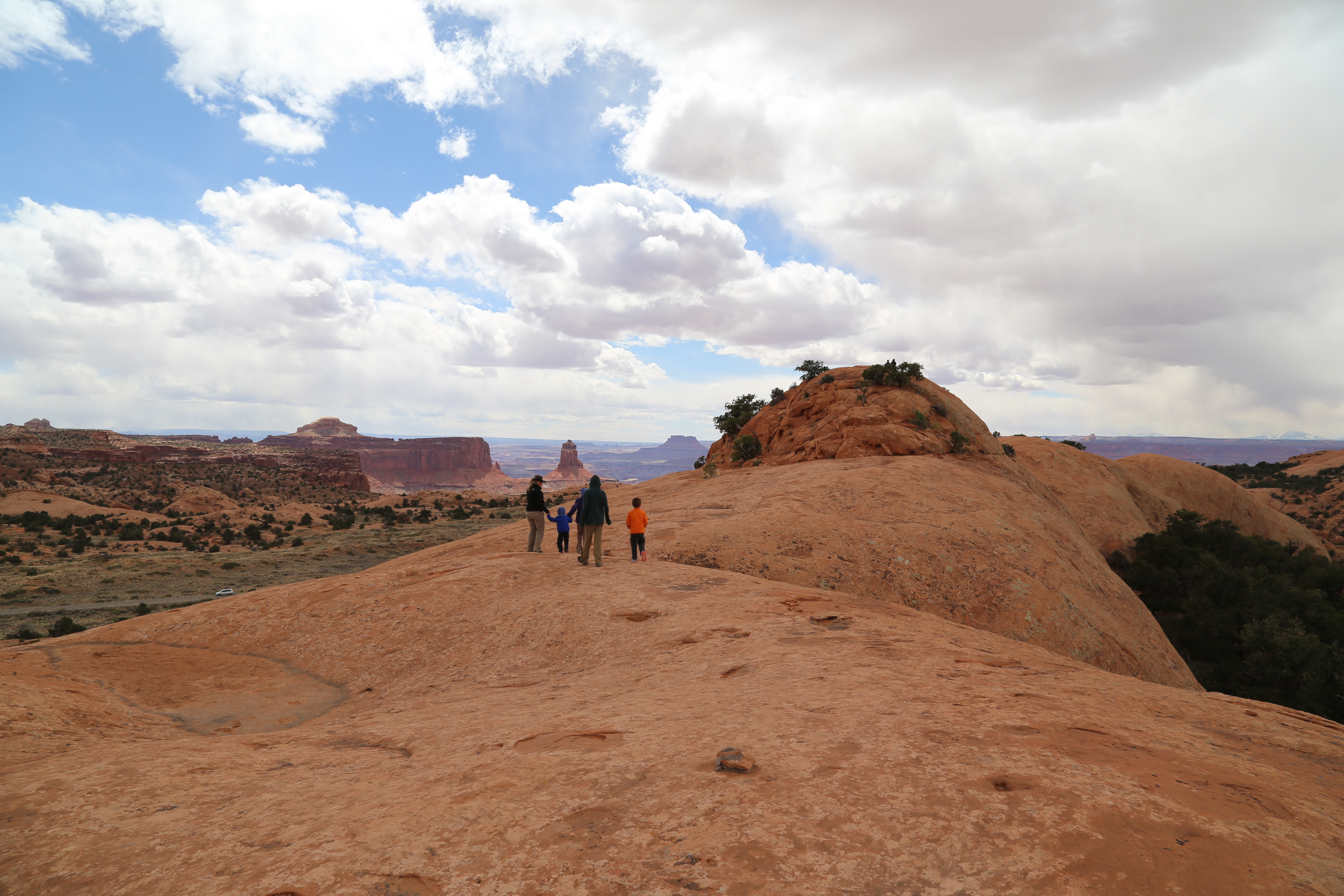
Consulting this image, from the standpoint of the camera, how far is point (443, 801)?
4723mm

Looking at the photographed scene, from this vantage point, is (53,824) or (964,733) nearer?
(53,824)

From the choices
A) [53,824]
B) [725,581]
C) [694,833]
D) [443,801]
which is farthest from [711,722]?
[725,581]

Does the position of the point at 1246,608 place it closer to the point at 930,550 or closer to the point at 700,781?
the point at 930,550

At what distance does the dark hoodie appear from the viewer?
14000 millimetres

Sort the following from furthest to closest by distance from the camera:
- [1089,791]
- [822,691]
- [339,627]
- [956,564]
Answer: [956,564], [339,627], [822,691], [1089,791]

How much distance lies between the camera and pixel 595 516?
14.0 m

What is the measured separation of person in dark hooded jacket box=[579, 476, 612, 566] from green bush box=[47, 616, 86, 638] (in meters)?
19.5

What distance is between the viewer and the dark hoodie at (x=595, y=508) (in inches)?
551

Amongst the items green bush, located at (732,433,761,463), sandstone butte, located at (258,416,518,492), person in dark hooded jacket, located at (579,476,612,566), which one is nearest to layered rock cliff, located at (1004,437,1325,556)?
green bush, located at (732,433,761,463)

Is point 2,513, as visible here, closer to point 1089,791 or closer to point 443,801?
point 443,801

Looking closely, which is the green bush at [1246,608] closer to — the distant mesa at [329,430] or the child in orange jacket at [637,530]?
the child in orange jacket at [637,530]

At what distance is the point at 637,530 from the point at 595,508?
45.8 inches

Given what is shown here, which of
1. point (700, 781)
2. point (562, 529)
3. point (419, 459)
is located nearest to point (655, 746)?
point (700, 781)

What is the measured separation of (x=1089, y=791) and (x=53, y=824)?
7277mm
